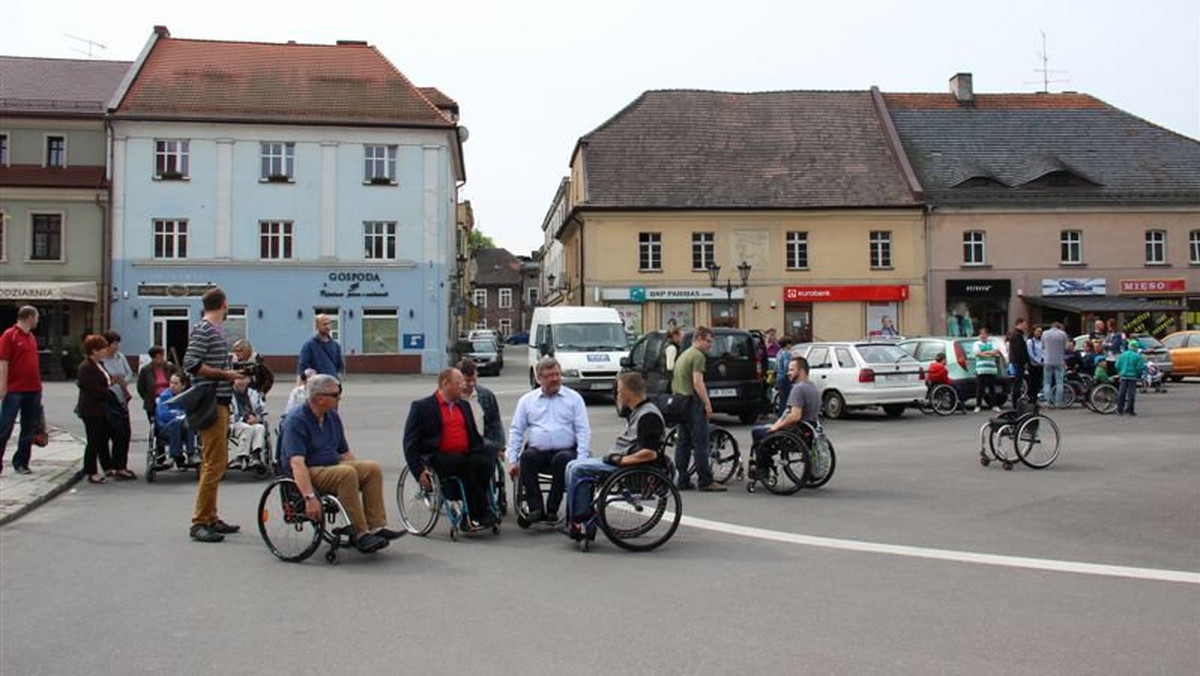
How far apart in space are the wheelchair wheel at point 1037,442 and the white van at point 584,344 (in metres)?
12.2

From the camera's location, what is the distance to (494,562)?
7.79 meters

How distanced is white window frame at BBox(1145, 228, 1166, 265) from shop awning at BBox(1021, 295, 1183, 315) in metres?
1.77

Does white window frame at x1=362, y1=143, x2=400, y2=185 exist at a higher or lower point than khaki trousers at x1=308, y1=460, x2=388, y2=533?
higher

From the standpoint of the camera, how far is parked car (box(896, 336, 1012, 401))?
870 inches

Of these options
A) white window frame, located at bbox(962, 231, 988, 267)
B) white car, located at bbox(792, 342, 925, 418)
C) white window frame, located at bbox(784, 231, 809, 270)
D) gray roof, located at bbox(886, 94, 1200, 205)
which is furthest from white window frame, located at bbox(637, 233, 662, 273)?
white car, located at bbox(792, 342, 925, 418)

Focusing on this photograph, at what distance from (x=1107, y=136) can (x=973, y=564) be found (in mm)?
45272

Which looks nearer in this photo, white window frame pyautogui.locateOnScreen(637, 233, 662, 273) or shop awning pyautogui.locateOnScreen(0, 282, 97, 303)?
shop awning pyautogui.locateOnScreen(0, 282, 97, 303)

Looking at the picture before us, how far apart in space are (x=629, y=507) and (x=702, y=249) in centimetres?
3613

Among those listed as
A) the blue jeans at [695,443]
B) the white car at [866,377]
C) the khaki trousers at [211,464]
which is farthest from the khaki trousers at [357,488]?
the white car at [866,377]

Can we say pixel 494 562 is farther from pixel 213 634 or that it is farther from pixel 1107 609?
pixel 1107 609

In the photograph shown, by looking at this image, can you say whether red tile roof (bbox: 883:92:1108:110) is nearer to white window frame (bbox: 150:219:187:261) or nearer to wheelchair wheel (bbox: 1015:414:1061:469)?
white window frame (bbox: 150:219:187:261)

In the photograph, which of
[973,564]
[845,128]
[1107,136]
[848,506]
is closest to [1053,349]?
[848,506]

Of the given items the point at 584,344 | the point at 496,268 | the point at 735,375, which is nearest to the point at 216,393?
the point at 735,375

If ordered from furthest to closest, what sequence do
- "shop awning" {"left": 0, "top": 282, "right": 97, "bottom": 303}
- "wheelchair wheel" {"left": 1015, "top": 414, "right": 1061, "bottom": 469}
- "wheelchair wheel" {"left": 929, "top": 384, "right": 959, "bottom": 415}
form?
"shop awning" {"left": 0, "top": 282, "right": 97, "bottom": 303}, "wheelchair wheel" {"left": 929, "top": 384, "right": 959, "bottom": 415}, "wheelchair wheel" {"left": 1015, "top": 414, "right": 1061, "bottom": 469}
